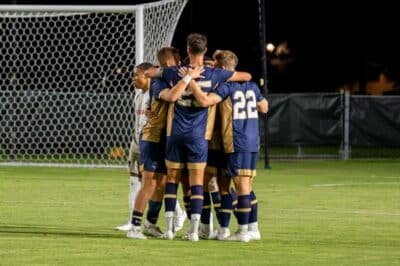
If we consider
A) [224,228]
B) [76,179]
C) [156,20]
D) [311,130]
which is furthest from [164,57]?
[311,130]

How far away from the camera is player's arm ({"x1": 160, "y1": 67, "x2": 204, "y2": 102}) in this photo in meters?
14.0

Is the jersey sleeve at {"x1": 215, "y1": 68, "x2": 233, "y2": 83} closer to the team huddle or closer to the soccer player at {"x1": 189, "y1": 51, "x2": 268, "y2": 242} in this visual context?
the team huddle

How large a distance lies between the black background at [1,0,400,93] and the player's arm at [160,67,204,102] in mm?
46379

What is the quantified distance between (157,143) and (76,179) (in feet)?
35.5

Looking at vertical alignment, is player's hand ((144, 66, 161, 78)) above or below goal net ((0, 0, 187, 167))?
above

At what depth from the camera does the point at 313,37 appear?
67812 mm

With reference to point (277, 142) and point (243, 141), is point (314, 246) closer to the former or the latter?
point (243, 141)

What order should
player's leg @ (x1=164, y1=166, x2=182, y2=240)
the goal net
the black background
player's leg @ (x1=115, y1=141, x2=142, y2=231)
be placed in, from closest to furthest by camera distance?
player's leg @ (x1=164, y1=166, x2=182, y2=240) < player's leg @ (x1=115, y1=141, x2=142, y2=231) < the goal net < the black background

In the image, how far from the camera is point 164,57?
583 inches

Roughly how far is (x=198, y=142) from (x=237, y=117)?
559 mm

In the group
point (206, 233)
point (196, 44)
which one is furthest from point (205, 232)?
point (196, 44)

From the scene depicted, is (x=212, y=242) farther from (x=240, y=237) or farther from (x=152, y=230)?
(x=152, y=230)

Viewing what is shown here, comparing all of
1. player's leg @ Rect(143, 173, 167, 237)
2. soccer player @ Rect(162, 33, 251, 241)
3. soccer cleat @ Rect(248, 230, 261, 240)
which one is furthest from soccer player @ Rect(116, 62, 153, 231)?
soccer cleat @ Rect(248, 230, 261, 240)

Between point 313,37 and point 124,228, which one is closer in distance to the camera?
point 124,228
